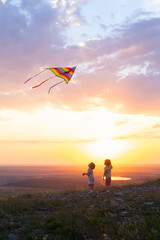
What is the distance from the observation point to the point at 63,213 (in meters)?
9.62

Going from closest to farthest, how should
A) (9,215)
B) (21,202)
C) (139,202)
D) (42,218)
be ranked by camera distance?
(42,218)
(9,215)
(139,202)
(21,202)

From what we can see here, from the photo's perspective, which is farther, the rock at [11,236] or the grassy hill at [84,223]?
the rock at [11,236]

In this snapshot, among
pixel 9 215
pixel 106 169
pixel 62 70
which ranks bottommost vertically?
pixel 9 215

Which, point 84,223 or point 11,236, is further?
point 84,223

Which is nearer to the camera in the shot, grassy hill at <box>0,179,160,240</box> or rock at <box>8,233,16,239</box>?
grassy hill at <box>0,179,160,240</box>

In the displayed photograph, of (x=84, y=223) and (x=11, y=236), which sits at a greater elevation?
(x=84, y=223)

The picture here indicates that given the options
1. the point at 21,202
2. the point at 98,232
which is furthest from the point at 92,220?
the point at 21,202

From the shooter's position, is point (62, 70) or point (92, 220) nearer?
point (92, 220)

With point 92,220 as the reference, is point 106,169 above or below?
above

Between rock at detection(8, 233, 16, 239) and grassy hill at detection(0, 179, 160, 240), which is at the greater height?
grassy hill at detection(0, 179, 160, 240)

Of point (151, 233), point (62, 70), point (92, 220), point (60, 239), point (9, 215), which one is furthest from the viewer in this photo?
point (62, 70)

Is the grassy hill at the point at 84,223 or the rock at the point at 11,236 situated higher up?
the grassy hill at the point at 84,223

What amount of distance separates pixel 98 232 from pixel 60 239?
49.9 inches

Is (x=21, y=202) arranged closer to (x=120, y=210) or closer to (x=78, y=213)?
(x=78, y=213)
